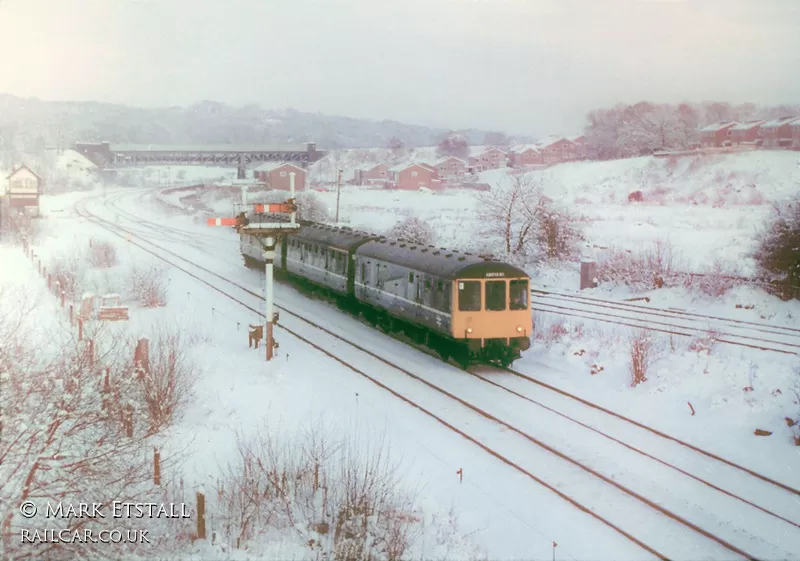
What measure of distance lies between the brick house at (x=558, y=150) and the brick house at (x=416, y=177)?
508 centimetres

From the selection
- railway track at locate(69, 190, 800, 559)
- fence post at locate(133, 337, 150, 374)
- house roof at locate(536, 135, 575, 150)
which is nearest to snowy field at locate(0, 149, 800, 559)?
railway track at locate(69, 190, 800, 559)

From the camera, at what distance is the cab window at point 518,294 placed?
555 inches

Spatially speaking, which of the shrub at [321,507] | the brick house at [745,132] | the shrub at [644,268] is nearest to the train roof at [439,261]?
the shrub at [321,507]

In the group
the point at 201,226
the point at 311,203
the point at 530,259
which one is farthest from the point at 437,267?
the point at 201,226

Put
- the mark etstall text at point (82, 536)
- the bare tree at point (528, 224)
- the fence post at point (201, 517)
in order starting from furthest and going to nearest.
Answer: the bare tree at point (528, 224) < the fence post at point (201, 517) < the mark etstall text at point (82, 536)

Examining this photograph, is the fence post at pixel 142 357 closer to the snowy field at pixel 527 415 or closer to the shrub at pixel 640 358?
the snowy field at pixel 527 415

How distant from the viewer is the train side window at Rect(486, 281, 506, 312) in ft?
45.8

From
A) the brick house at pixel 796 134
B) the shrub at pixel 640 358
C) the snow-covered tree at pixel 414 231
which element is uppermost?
the brick house at pixel 796 134

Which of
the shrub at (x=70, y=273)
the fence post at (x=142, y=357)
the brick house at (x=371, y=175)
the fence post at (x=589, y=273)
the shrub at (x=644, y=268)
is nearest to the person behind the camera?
the fence post at (x=142, y=357)

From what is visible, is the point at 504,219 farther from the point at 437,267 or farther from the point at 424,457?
the point at 424,457

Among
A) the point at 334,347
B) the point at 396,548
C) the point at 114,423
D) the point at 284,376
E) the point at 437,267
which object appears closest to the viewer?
the point at 396,548

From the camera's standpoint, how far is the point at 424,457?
9.86m

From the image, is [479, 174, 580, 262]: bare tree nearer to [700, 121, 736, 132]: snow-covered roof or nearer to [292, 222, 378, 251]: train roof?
[292, 222, 378, 251]: train roof

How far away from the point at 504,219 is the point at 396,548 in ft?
60.2
